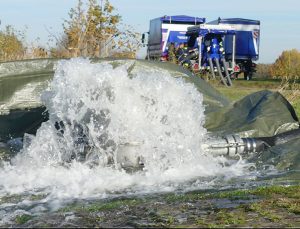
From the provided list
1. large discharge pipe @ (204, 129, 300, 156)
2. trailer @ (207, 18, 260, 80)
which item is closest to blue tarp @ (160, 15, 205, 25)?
trailer @ (207, 18, 260, 80)

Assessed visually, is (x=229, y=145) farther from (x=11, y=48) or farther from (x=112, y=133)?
(x=11, y=48)

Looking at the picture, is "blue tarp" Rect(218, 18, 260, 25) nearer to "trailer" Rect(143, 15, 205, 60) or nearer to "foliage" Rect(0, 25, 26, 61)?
"trailer" Rect(143, 15, 205, 60)

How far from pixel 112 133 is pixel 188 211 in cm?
241

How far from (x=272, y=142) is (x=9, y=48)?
11.6 m

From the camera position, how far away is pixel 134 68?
9.63 m

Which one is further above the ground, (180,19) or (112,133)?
(180,19)

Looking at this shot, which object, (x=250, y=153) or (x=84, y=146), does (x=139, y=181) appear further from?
(x=250, y=153)

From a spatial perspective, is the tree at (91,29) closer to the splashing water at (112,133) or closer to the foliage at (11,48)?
the foliage at (11,48)

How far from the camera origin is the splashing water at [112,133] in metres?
6.71

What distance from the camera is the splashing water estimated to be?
22.0 ft

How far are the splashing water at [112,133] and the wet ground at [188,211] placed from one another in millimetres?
1234

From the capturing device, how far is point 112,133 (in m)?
6.85

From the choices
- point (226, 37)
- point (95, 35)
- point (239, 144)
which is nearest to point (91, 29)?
point (95, 35)

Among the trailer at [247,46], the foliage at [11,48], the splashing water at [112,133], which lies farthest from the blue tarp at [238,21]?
the splashing water at [112,133]
